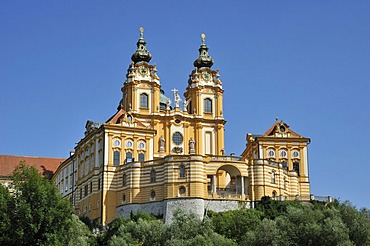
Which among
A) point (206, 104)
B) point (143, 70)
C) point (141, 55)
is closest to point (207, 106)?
point (206, 104)

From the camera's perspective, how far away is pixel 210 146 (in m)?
101

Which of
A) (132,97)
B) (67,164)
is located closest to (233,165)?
(132,97)

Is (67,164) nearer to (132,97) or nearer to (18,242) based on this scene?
(132,97)

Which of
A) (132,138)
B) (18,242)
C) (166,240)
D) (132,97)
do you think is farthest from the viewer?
(132,97)

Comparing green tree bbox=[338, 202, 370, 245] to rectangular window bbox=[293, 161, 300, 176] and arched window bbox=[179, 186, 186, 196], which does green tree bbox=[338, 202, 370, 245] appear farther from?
rectangular window bbox=[293, 161, 300, 176]

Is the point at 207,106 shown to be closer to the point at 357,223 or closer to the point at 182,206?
the point at 182,206

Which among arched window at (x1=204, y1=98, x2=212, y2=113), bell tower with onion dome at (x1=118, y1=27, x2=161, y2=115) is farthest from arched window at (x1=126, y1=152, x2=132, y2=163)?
arched window at (x1=204, y1=98, x2=212, y2=113)

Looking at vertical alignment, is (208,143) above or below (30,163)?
below

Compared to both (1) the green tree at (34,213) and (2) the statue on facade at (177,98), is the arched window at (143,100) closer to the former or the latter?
(2) the statue on facade at (177,98)

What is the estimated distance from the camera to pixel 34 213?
60438 millimetres

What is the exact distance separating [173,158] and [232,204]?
28.0 ft

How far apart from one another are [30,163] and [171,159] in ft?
135

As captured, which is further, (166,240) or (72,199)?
(72,199)

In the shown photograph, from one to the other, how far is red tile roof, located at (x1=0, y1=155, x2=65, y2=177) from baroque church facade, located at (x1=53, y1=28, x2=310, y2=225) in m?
9.32
